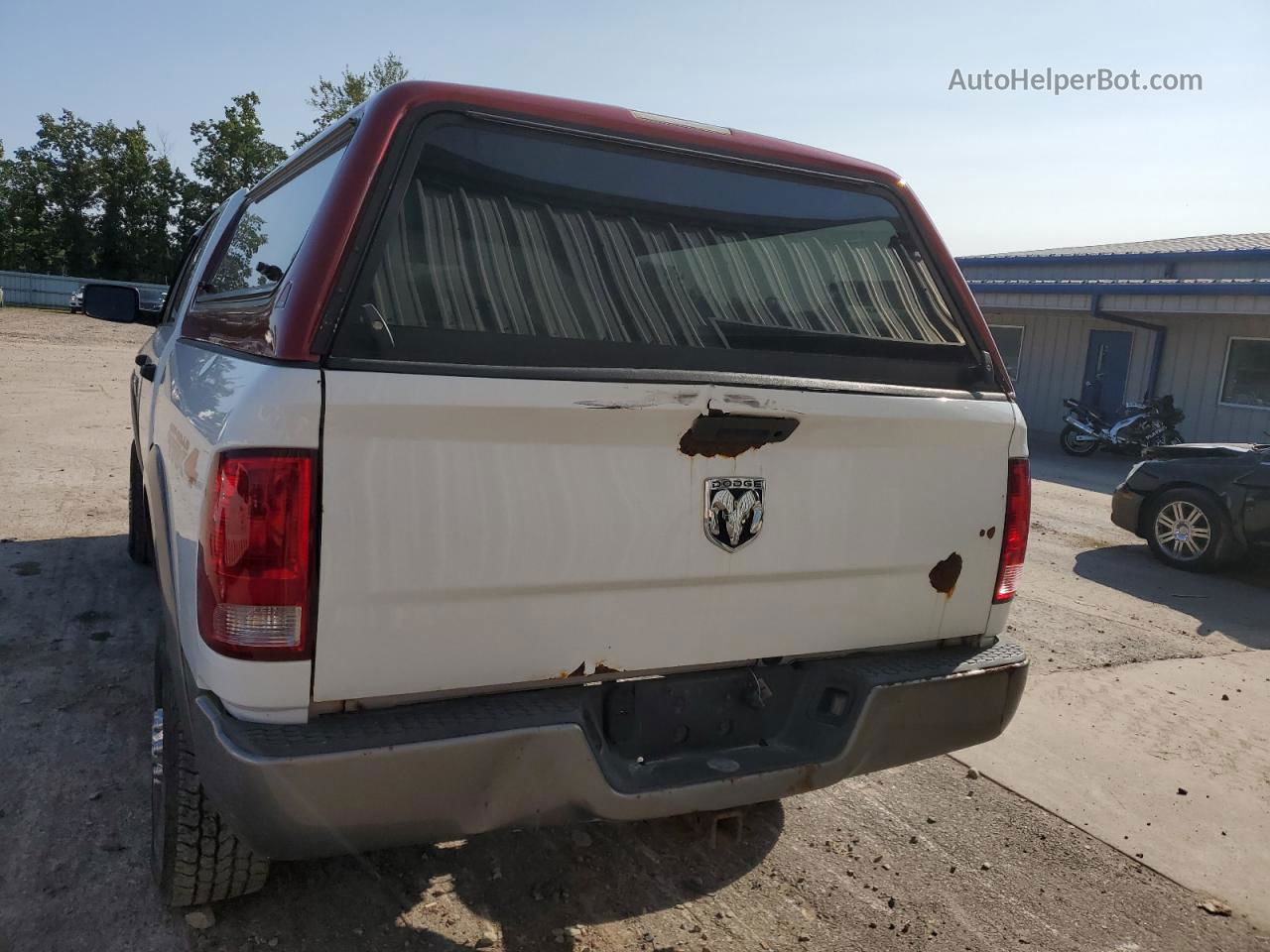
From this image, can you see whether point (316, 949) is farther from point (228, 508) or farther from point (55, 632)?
point (55, 632)

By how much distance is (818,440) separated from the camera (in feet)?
8.35

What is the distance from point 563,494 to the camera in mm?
2232

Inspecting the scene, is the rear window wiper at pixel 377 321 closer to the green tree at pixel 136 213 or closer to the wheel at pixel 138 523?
the wheel at pixel 138 523

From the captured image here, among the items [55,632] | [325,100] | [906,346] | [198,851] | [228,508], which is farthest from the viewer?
[325,100]

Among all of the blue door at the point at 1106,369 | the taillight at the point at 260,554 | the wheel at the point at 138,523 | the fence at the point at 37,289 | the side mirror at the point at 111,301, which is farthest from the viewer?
the fence at the point at 37,289

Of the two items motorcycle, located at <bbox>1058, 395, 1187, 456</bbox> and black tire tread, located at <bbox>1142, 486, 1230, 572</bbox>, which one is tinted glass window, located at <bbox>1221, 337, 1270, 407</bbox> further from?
black tire tread, located at <bbox>1142, 486, 1230, 572</bbox>

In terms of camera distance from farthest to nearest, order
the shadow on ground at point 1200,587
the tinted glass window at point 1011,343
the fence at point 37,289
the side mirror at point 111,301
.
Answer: the fence at point 37,289 < the tinted glass window at point 1011,343 < the shadow on ground at point 1200,587 < the side mirror at point 111,301

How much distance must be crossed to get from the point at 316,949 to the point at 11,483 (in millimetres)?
7149

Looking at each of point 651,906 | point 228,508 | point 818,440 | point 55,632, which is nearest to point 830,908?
point 651,906

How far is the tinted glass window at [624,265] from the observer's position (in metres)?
2.26

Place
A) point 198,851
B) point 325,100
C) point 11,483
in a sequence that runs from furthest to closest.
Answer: point 325,100
point 11,483
point 198,851

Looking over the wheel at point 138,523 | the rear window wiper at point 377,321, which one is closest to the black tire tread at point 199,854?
the rear window wiper at point 377,321

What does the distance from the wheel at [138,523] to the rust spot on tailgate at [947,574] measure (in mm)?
4307

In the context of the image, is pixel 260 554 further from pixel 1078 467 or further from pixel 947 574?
pixel 1078 467
